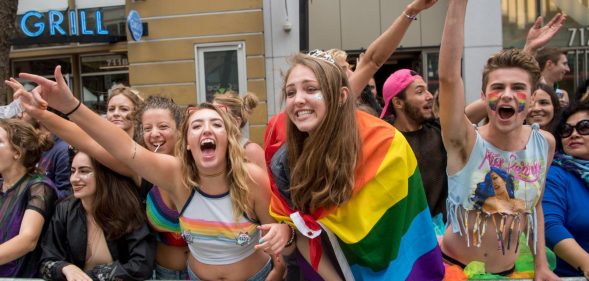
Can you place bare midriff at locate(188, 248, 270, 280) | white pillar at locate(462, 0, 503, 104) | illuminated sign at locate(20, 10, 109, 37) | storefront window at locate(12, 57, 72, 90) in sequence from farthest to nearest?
storefront window at locate(12, 57, 72, 90) → illuminated sign at locate(20, 10, 109, 37) → white pillar at locate(462, 0, 503, 104) → bare midriff at locate(188, 248, 270, 280)

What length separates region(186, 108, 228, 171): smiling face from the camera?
259 centimetres

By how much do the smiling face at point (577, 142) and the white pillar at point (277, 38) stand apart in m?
7.08

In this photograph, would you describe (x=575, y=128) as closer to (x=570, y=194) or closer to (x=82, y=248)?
(x=570, y=194)

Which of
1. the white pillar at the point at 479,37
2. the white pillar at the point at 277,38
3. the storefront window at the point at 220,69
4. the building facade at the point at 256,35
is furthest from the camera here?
the storefront window at the point at 220,69

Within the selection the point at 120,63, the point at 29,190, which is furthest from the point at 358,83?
the point at 120,63

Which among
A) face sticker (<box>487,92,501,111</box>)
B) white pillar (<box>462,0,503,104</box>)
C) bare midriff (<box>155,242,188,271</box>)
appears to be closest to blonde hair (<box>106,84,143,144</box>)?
bare midriff (<box>155,242,188,271</box>)

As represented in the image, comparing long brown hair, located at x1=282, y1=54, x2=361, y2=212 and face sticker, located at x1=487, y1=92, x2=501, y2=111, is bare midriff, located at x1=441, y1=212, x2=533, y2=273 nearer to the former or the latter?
face sticker, located at x1=487, y1=92, x2=501, y2=111

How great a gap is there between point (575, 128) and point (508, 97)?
0.58 meters

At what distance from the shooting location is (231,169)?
2.63 m

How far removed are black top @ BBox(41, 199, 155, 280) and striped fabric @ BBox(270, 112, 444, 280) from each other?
97 cm

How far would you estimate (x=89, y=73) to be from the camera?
1150 cm

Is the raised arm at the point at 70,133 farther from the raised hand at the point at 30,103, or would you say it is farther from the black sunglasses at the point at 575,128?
the black sunglasses at the point at 575,128

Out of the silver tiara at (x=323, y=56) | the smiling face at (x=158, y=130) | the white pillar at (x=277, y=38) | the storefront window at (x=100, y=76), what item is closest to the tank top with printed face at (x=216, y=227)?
the smiling face at (x=158, y=130)

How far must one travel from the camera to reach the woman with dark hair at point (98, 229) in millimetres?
2879
